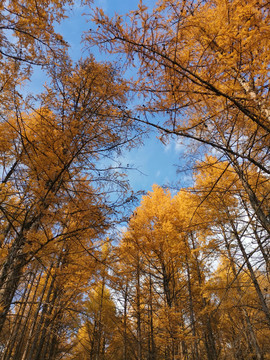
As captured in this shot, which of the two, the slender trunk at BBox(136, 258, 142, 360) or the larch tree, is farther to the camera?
the slender trunk at BBox(136, 258, 142, 360)

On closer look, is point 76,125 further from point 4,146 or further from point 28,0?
point 4,146

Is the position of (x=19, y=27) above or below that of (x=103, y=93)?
above

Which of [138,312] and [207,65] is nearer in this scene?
[207,65]

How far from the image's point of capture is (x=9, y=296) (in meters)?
2.76

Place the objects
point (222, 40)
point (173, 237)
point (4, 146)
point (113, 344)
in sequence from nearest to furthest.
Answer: point (222, 40) < point (4, 146) < point (173, 237) < point (113, 344)

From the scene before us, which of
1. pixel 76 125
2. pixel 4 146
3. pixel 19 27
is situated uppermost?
pixel 4 146

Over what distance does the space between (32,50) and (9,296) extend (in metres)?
3.85

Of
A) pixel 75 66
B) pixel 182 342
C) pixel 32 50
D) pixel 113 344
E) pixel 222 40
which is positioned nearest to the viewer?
pixel 222 40

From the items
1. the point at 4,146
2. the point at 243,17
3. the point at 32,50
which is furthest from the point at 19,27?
the point at 243,17

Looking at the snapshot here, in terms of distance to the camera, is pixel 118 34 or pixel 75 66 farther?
pixel 75 66

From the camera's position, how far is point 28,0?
10.4 ft

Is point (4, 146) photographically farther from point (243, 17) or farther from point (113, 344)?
point (113, 344)

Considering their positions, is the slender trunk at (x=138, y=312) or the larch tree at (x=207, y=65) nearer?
the larch tree at (x=207, y=65)

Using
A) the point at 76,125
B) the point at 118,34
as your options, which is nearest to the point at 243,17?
the point at 118,34
